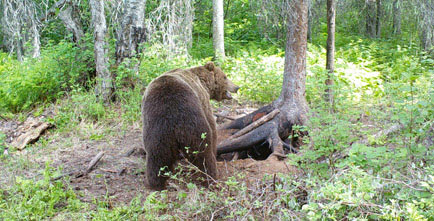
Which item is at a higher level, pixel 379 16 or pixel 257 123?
pixel 379 16

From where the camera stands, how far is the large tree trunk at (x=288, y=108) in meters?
6.43

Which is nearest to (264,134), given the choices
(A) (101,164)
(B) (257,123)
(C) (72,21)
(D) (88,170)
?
(B) (257,123)

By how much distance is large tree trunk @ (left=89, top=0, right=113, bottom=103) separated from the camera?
26.9 feet

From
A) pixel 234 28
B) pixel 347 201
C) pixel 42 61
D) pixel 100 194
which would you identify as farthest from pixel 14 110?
pixel 234 28

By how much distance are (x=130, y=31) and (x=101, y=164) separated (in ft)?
12.2

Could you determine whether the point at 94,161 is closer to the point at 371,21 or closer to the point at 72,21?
the point at 72,21

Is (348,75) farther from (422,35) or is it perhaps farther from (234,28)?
(234,28)

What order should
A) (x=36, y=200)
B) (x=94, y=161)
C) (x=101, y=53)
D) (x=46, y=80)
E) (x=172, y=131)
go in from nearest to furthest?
(x=36, y=200), (x=172, y=131), (x=94, y=161), (x=101, y=53), (x=46, y=80)

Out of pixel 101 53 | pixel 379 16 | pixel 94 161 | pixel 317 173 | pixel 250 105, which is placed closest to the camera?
pixel 317 173

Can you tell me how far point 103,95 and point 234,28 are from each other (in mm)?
9551

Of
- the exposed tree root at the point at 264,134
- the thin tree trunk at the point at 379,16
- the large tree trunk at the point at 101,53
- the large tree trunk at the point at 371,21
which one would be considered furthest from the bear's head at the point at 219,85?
the thin tree trunk at the point at 379,16

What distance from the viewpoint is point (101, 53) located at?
833 cm

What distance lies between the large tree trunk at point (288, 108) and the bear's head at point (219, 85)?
87 centimetres

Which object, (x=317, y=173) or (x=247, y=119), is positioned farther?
(x=247, y=119)
